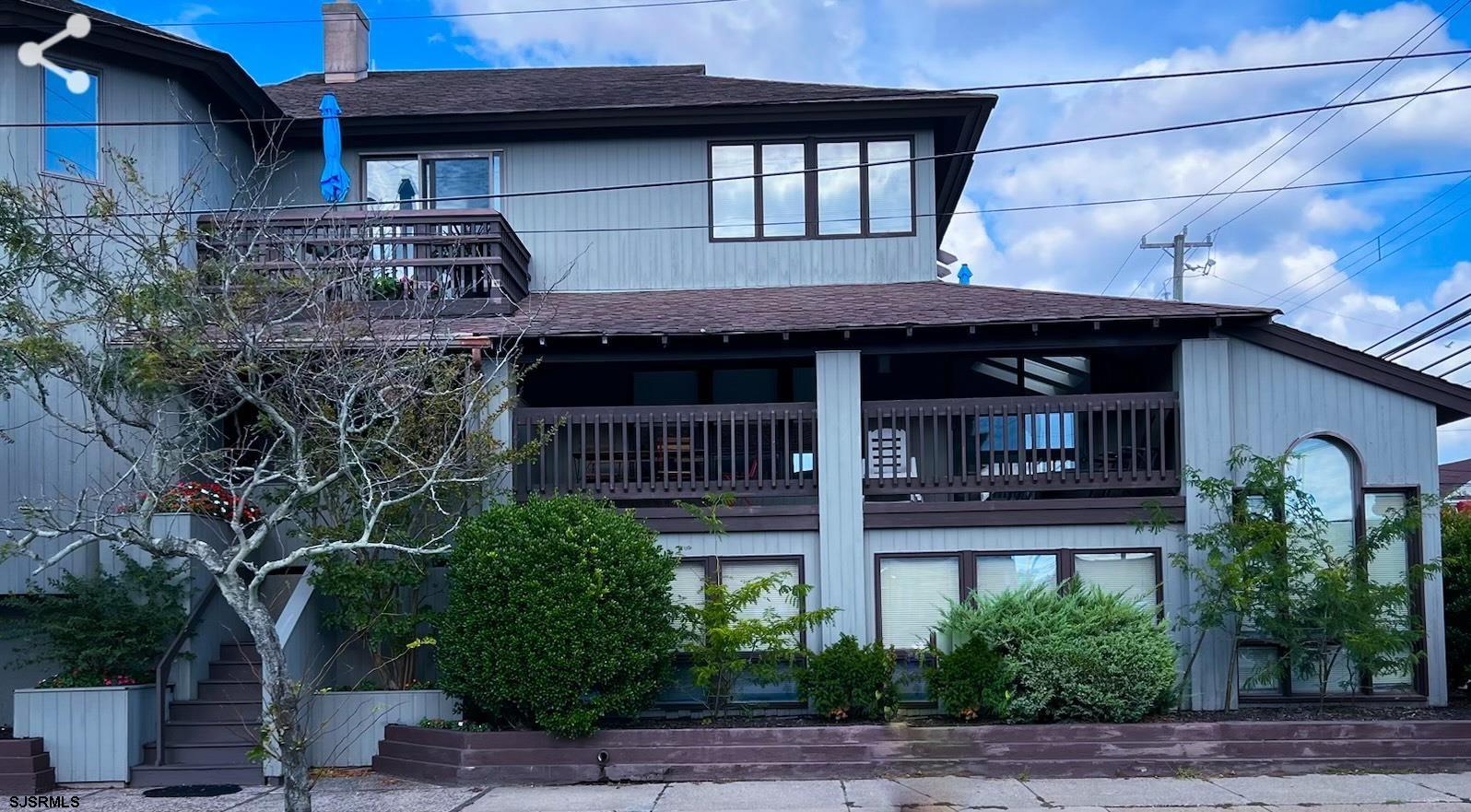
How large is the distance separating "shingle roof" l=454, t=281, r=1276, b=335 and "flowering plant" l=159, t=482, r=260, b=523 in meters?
3.05

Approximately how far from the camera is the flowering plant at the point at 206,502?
12.6 metres

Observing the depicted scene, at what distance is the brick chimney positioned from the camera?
1958 cm

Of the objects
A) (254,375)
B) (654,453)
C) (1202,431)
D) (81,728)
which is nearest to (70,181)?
(254,375)

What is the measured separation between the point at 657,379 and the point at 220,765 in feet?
23.9

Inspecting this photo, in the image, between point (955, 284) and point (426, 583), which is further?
point (955, 284)

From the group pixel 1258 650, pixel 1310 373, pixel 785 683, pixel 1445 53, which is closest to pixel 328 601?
pixel 785 683

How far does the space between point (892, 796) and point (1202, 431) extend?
5.51 metres

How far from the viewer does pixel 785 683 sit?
13.6 m

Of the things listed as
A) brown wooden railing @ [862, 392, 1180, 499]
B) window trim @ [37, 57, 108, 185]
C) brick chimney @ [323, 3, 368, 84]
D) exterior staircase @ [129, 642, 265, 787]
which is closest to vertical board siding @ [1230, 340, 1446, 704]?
brown wooden railing @ [862, 392, 1180, 499]

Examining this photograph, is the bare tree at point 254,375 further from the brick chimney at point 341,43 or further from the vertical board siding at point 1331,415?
the vertical board siding at point 1331,415

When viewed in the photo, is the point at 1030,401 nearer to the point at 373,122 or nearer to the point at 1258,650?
the point at 1258,650

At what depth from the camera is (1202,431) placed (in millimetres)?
13523

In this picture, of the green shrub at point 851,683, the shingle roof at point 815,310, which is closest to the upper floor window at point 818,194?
the shingle roof at point 815,310

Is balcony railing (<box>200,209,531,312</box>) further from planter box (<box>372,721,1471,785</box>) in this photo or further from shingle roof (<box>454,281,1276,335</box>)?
planter box (<box>372,721,1471,785</box>)
